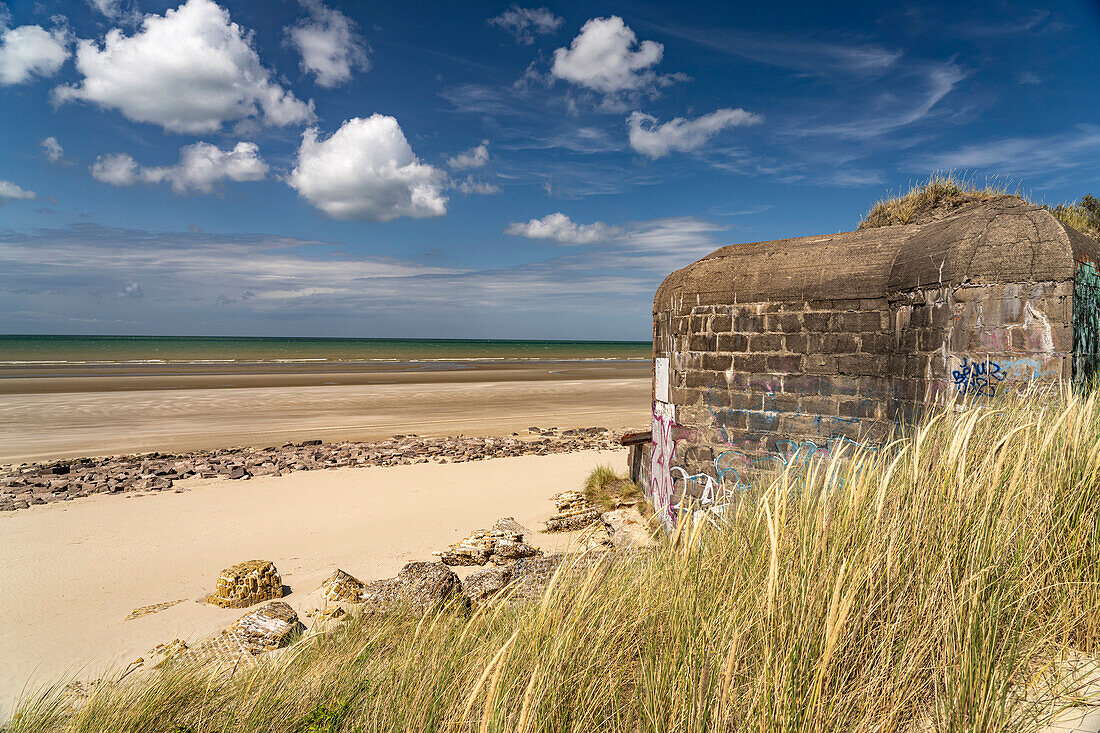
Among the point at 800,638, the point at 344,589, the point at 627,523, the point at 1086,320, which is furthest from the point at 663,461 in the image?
the point at 800,638

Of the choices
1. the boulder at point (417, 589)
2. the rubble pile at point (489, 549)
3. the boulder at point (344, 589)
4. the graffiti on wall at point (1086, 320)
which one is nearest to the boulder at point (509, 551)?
the rubble pile at point (489, 549)

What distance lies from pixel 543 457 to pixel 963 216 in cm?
1062

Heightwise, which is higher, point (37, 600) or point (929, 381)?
point (929, 381)

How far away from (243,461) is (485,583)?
10.2 m

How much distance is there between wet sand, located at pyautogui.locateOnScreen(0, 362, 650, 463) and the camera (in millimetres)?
17406

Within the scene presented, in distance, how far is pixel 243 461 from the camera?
13719 mm

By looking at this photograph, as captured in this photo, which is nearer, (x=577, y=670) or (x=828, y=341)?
(x=577, y=670)

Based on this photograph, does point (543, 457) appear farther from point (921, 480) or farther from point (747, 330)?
point (921, 480)

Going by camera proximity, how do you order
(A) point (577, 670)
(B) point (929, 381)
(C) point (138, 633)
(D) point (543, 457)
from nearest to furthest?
(A) point (577, 670), (B) point (929, 381), (C) point (138, 633), (D) point (543, 457)

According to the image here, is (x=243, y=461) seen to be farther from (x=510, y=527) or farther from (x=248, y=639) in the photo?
(x=248, y=639)

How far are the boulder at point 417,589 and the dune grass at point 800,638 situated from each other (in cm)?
213

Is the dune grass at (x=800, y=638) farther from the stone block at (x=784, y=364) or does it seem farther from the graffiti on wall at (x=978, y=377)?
the stone block at (x=784, y=364)

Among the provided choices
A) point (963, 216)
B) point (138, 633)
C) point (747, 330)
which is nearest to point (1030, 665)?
point (963, 216)

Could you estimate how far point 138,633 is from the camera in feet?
18.7
